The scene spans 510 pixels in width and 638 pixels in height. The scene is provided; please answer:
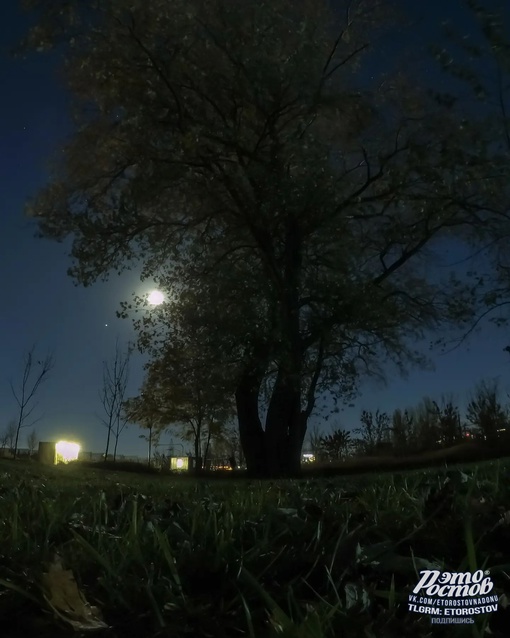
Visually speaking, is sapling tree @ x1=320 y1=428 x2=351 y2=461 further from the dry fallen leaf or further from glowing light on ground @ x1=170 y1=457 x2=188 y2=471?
the dry fallen leaf

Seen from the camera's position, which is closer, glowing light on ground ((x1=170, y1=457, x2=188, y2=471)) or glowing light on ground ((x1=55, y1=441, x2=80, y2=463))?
glowing light on ground ((x1=55, y1=441, x2=80, y2=463))

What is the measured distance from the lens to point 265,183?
16422 mm

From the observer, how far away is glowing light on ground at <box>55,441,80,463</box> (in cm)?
2548

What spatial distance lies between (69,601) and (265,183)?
1529 cm

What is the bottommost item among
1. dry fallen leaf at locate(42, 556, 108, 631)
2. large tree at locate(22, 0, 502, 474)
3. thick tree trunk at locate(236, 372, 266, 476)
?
dry fallen leaf at locate(42, 556, 108, 631)

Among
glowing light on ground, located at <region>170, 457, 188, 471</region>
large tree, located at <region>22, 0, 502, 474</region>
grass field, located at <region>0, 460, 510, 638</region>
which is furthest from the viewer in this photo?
glowing light on ground, located at <region>170, 457, 188, 471</region>

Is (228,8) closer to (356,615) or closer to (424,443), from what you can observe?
(424,443)

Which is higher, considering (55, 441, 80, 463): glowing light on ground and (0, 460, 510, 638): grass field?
(55, 441, 80, 463): glowing light on ground

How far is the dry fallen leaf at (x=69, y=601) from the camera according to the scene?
1755 mm


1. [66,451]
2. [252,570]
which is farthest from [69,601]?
[66,451]

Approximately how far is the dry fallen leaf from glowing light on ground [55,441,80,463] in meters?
24.8

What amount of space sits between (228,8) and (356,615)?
17596 millimetres

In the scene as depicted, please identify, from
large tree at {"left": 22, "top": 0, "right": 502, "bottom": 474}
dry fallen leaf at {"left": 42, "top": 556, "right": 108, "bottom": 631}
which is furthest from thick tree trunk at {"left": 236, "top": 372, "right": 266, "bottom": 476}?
dry fallen leaf at {"left": 42, "top": 556, "right": 108, "bottom": 631}

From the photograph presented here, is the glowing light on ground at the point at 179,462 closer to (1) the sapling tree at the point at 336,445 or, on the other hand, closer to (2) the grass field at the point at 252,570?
(1) the sapling tree at the point at 336,445
